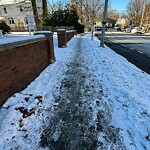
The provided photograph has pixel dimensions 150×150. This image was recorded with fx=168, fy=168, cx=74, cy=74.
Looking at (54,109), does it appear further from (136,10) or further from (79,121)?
(136,10)

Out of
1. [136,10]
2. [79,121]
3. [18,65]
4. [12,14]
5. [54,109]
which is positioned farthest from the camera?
[136,10]

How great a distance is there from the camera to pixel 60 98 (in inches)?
172

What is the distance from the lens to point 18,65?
4.41 m

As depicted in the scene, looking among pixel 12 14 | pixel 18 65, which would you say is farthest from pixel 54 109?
pixel 12 14

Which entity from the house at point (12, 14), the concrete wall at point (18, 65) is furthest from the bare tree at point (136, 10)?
the concrete wall at point (18, 65)

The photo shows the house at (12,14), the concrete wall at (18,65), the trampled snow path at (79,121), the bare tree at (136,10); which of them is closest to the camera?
the trampled snow path at (79,121)

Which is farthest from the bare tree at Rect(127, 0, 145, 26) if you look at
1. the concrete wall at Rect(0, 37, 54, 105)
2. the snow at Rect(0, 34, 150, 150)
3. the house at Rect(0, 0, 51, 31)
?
the concrete wall at Rect(0, 37, 54, 105)

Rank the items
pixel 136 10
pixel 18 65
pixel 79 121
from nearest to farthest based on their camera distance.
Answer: pixel 79 121 → pixel 18 65 → pixel 136 10

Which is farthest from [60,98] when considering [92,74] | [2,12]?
[2,12]

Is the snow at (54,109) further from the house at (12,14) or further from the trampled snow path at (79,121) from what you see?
the house at (12,14)

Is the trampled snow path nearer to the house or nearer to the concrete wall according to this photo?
the concrete wall

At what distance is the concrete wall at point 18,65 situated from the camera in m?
3.72

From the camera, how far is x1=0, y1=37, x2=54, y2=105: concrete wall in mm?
3724

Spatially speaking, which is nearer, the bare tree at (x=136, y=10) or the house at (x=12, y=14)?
the house at (x=12, y=14)
